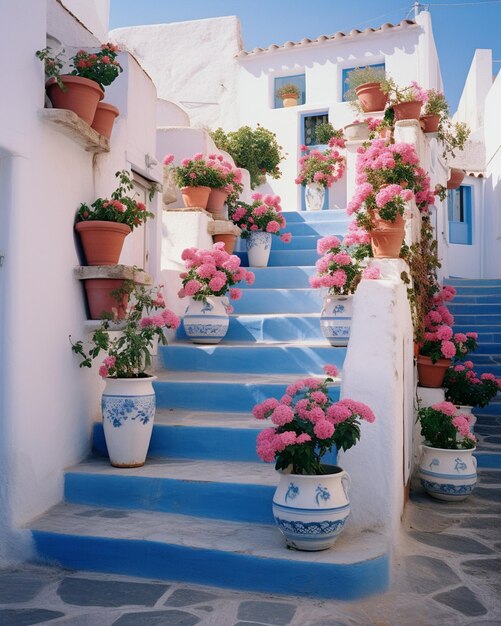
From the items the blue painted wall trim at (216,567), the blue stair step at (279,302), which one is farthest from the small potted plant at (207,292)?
the blue painted wall trim at (216,567)

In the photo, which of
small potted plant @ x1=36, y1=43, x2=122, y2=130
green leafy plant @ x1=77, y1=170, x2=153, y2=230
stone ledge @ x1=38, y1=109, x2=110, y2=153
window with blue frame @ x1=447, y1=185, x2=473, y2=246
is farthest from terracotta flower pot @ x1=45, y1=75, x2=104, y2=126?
window with blue frame @ x1=447, y1=185, x2=473, y2=246

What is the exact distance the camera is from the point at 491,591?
321 cm

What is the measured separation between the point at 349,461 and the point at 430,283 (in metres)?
3.84

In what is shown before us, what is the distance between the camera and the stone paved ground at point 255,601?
9.32ft

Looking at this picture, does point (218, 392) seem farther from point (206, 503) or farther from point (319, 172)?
point (319, 172)

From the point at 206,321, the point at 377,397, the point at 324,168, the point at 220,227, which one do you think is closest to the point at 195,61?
the point at 324,168

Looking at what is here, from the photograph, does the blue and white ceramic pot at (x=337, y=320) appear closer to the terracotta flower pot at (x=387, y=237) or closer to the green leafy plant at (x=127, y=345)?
the terracotta flower pot at (x=387, y=237)

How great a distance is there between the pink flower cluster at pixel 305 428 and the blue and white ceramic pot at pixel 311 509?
87 mm

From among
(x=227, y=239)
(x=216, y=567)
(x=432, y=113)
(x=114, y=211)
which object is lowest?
(x=216, y=567)

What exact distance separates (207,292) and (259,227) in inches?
90.3

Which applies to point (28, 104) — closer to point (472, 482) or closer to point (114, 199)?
point (114, 199)

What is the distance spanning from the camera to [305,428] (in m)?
3.15

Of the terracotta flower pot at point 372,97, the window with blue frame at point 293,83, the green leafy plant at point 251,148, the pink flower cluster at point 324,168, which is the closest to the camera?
the terracotta flower pot at point 372,97

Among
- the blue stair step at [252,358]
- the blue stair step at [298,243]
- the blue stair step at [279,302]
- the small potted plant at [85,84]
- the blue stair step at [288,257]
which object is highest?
the small potted plant at [85,84]
